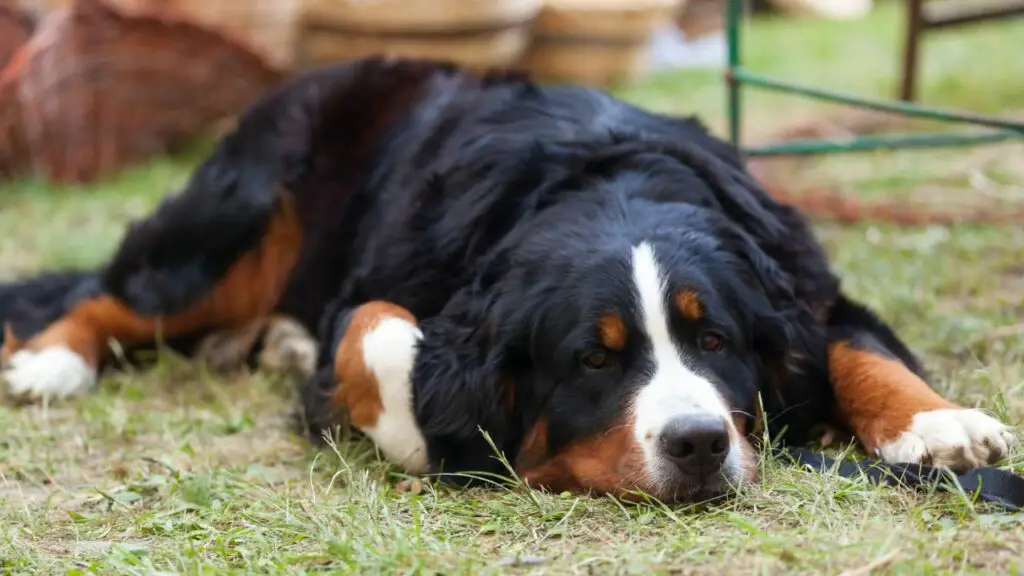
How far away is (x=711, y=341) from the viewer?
3.19 m

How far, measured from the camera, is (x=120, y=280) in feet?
15.9

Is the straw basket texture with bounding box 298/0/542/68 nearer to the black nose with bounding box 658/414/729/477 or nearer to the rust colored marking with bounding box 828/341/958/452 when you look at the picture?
the rust colored marking with bounding box 828/341/958/452

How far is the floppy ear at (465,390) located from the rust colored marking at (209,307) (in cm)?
154

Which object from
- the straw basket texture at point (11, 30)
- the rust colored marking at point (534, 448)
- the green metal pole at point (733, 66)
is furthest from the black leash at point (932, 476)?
the straw basket texture at point (11, 30)

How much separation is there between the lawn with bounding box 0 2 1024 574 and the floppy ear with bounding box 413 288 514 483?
0.39ft

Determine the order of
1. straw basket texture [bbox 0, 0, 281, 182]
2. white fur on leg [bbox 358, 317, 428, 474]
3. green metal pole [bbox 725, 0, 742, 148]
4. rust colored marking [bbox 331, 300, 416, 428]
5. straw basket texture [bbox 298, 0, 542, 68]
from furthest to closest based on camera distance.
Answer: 1. straw basket texture [bbox 298, 0, 542, 68]
2. straw basket texture [bbox 0, 0, 281, 182]
3. green metal pole [bbox 725, 0, 742, 148]
4. rust colored marking [bbox 331, 300, 416, 428]
5. white fur on leg [bbox 358, 317, 428, 474]

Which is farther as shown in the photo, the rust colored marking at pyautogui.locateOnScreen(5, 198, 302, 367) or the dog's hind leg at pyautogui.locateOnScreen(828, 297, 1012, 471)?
the rust colored marking at pyautogui.locateOnScreen(5, 198, 302, 367)

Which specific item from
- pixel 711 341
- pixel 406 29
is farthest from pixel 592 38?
pixel 711 341

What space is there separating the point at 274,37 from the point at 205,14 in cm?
51

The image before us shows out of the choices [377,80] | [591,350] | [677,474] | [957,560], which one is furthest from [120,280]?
[957,560]

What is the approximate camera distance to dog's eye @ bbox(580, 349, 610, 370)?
3115 millimetres

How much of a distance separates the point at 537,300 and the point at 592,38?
794cm

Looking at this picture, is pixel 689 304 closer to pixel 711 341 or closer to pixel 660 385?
pixel 711 341

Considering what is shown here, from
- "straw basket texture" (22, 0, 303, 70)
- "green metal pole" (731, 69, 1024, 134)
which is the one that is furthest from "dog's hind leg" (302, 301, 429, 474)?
"straw basket texture" (22, 0, 303, 70)
